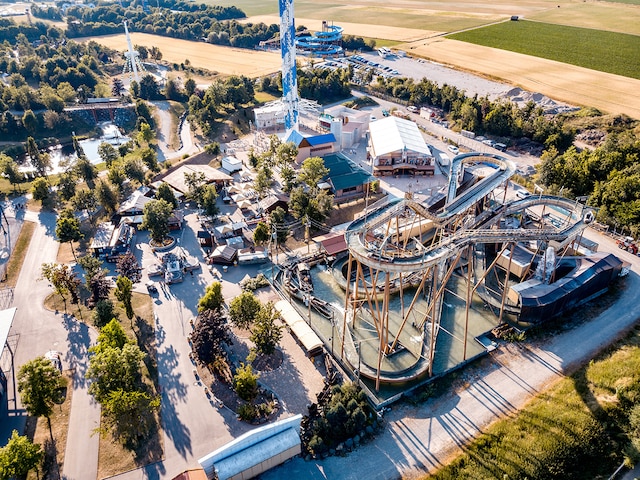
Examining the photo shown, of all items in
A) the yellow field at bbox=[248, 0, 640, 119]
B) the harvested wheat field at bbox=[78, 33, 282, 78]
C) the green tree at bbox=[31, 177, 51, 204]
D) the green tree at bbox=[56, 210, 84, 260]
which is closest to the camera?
the green tree at bbox=[56, 210, 84, 260]

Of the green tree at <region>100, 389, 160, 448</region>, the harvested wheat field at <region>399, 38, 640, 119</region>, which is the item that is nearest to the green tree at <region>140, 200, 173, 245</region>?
the green tree at <region>100, 389, 160, 448</region>

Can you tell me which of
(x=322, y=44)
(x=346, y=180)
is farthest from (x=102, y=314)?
(x=322, y=44)

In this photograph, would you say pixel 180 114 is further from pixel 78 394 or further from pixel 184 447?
pixel 184 447

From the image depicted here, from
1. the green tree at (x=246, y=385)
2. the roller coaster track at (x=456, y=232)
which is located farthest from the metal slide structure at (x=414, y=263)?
the green tree at (x=246, y=385)

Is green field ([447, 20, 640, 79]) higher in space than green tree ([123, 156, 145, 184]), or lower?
higher

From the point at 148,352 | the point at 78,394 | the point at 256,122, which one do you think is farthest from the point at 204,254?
the point at 256,122

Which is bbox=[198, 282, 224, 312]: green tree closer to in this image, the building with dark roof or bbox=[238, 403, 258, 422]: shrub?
bbox=[238, 403, 258, 422]: shrub
